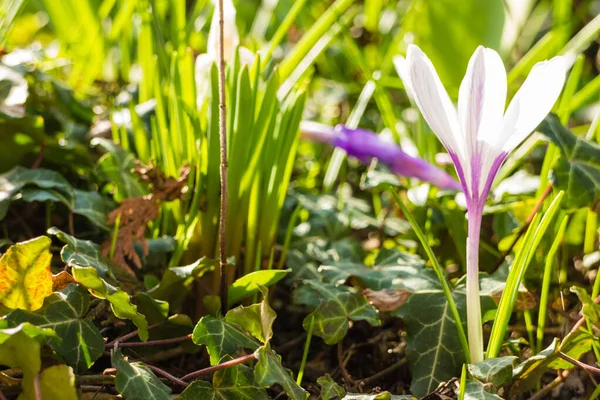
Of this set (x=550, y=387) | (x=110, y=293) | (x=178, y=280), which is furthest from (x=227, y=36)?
(x=550, y=387)

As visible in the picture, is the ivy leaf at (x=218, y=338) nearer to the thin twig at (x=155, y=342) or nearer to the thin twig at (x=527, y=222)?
the thin twig at (x=155, y=342)

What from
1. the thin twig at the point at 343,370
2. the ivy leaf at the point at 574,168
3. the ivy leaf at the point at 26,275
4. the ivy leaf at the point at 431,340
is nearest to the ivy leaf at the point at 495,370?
the ivy leaf at the point at 431,340

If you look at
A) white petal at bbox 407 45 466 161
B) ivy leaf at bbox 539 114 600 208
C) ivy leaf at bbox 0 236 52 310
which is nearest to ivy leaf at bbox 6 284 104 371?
ivy leaf at bbox 0 236 52 310

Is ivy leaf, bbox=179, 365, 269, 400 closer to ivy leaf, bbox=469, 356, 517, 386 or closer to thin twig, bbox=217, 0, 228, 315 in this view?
thin twig, bbox=217, 0, 228, 315

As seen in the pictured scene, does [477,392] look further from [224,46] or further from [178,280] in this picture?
[224,46]

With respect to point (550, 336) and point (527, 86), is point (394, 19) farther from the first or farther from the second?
point (527, 86)

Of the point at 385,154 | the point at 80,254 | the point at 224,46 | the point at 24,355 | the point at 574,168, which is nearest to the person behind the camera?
the point at 24,355
